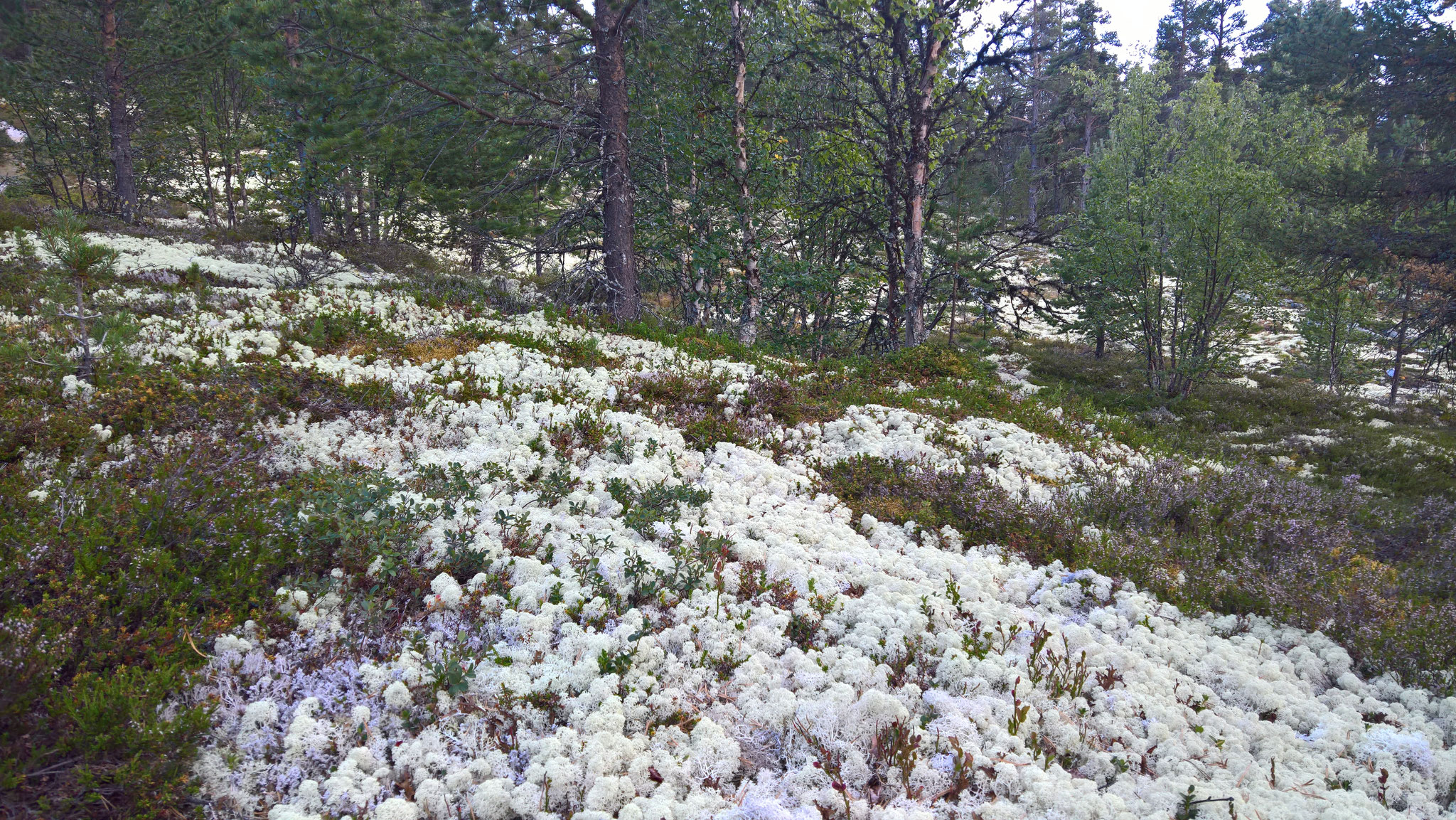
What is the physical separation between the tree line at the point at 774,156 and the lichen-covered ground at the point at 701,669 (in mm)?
7493

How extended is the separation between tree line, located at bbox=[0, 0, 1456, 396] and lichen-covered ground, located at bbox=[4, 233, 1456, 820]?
7493 mm

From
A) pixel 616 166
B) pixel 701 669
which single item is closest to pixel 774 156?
pixel 616 166

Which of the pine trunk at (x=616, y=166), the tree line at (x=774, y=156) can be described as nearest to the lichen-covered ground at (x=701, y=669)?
the pine trunk at (x=616, y=166)

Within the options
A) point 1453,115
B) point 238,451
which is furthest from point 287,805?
point 1453,115

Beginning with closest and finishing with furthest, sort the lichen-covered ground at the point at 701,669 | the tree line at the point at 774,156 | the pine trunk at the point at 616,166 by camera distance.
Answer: the lichen-covered ground at the point at 701,669 < the tree line at the point at 774,156 < the pine trunk at the point at 616,166

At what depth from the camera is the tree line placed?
39.8 ft

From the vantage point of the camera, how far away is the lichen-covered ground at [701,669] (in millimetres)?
3145

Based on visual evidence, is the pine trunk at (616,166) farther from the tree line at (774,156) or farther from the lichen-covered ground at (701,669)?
the lichen-covered ground at (701,669)

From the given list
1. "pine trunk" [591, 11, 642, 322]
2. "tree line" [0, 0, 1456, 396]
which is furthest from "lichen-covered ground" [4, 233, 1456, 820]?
"tree line" [0, 0, 1456, 396]

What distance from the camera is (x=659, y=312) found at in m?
16.5

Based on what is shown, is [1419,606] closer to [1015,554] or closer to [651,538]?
[1015,554]

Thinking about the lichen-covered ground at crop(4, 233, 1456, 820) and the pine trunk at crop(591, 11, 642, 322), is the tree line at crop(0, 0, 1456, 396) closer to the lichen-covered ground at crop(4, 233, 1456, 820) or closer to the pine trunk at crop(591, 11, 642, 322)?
the pine trunk at crop(591, 11, 642, 322)

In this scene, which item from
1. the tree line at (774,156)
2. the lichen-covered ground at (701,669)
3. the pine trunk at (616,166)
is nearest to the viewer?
the lichen-covered ground at (701,669)

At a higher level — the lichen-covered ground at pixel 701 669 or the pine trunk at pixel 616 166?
the pine trunk at pixel 616 166
